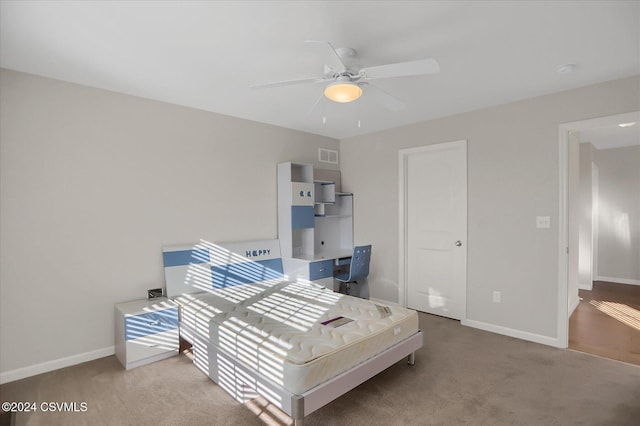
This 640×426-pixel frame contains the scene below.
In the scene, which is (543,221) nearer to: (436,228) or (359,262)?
(436,228)

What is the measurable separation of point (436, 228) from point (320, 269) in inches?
65.3

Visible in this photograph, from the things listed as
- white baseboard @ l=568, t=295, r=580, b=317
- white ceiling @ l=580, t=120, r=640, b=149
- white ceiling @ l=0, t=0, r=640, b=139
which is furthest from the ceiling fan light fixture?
white baseboard @ l=568, t=295, r=580, b=317

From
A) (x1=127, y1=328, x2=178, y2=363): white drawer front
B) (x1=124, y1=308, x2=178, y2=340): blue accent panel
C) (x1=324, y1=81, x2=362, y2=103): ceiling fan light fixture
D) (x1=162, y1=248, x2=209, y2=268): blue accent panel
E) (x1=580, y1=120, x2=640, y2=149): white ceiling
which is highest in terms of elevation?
(x1=580, y1=120, x2=640, y2=149): white ceiling

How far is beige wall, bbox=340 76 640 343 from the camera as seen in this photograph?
129 inches

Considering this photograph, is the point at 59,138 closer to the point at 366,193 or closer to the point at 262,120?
the point at 262,120

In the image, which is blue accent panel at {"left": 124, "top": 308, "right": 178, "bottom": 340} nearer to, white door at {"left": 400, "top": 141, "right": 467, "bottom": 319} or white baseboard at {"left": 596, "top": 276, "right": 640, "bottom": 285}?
white door at {"left": 400, "top": 141, "right": 467, "bottom": 319}

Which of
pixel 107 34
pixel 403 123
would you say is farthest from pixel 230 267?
pixel 403 123

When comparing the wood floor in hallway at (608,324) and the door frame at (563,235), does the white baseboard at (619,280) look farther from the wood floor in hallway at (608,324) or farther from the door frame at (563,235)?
the door frame at (563,235)

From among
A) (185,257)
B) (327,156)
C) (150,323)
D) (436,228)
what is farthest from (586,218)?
(150,323)

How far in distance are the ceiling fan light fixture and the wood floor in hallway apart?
3.34m

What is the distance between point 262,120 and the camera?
429cm

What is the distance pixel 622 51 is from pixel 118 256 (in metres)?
4.70

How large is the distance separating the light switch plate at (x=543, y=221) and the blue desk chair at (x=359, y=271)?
1.87 m

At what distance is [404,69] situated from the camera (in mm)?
2090
